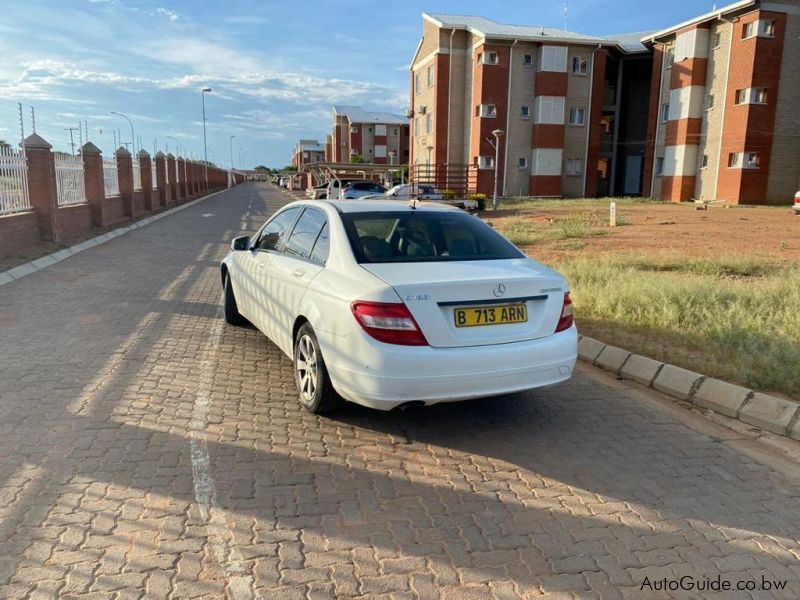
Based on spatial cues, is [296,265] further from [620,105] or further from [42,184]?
[620,105]

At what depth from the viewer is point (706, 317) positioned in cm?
730

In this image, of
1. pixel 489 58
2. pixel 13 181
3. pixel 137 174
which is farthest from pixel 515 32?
pixel 13 181

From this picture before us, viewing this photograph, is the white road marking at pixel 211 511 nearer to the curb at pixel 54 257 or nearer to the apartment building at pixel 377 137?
the curb at pixel 54 257

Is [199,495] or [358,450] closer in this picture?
[199,495]

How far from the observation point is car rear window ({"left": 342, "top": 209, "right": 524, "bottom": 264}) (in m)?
4.80

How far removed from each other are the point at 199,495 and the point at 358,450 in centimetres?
110

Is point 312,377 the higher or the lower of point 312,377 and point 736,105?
the lower

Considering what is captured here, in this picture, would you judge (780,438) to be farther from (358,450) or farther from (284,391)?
(284,391)

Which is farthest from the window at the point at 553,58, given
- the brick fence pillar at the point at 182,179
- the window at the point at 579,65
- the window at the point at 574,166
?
the brick fence pillar at the point at 182,179

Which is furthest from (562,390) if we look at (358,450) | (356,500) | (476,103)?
(476,103)

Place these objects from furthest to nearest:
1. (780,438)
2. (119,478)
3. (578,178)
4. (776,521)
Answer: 1. (578,178)
2. (780,438)
3. (119,478)
4. (776,521)

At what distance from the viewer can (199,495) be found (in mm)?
3586

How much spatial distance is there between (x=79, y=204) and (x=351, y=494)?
55.2ft

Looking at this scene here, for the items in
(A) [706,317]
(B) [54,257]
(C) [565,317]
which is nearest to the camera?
(C) [565,317]
